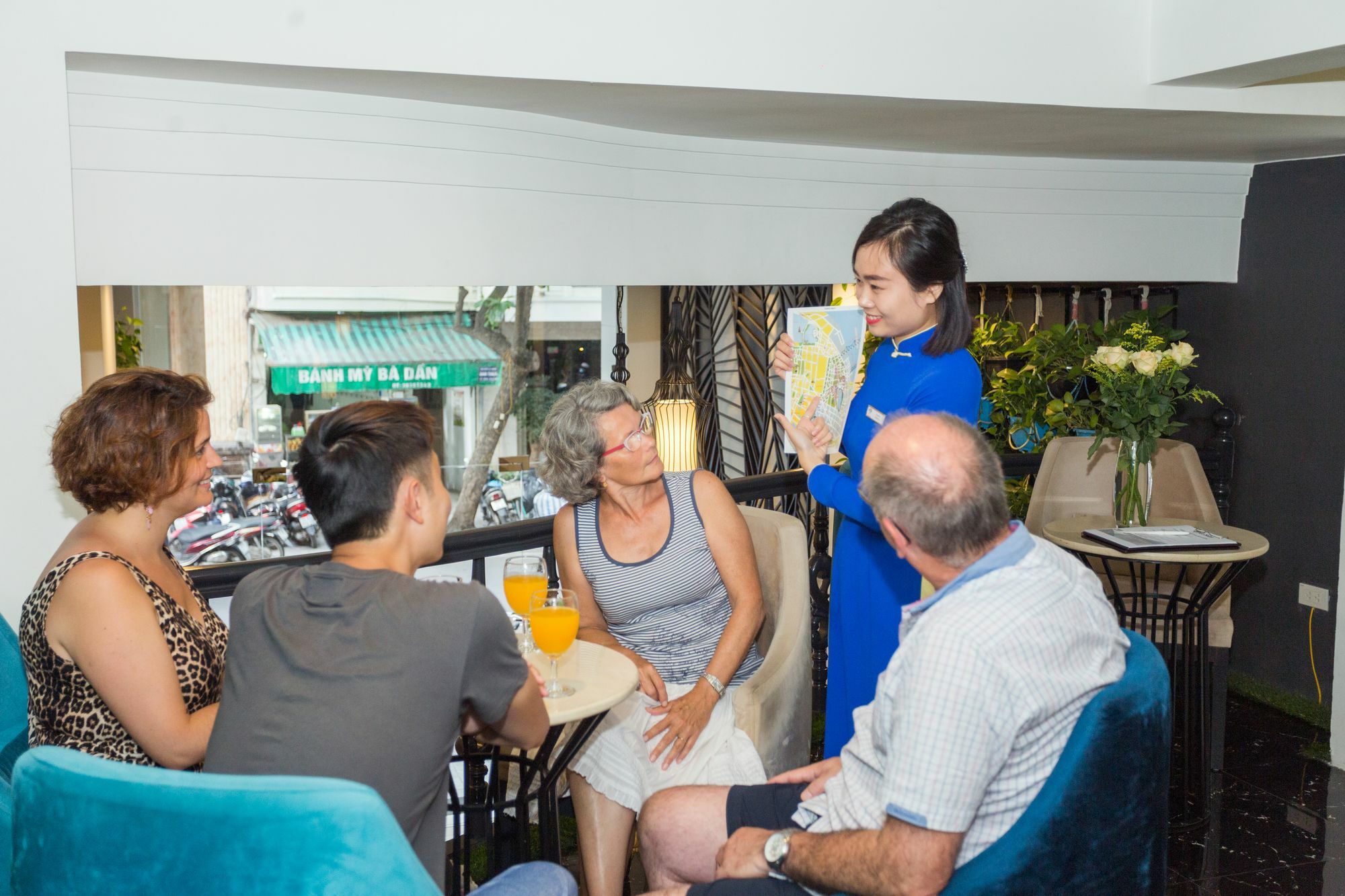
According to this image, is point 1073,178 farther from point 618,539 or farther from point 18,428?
point 18,428

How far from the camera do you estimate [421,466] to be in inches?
60.2

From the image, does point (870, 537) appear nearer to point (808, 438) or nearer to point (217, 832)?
point (808, 438)

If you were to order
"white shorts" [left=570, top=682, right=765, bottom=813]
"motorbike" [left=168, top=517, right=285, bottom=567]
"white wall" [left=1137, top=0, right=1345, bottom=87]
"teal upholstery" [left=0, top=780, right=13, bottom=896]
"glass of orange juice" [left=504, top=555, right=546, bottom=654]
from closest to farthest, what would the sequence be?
"teal upholstery" [left=0, top=780, right=13, bottom=896] → "glass of orange juice" [left=504, top=555, right=546, bottom=654] → "white shorts" [left=570, top=682, right=765, bottom=813] → "white wall" [left=1137, top=0, right=1345, bottom=87] → "motorbike" [left=168, top=517, right=285, bottom=567]

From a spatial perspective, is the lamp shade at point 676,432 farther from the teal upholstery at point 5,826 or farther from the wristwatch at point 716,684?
the teal upholstery at point 5,826

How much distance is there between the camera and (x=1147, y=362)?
3348 mm

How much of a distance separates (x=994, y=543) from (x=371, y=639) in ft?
2.77

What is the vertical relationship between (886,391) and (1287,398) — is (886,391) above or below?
above

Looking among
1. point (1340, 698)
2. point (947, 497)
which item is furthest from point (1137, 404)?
point (947, 497)

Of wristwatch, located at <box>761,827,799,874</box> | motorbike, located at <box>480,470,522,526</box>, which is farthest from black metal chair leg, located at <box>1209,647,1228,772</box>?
motorbike, located at <box>480,470,522,526</box>

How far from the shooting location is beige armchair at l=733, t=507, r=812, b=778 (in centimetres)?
249

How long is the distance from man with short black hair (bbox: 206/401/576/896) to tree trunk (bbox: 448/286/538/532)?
6.60m

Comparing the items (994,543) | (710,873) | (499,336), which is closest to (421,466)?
(994,543)

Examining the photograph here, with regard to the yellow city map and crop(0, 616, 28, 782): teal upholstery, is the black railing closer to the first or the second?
the yellow city map

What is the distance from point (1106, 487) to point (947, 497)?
2910 mm
